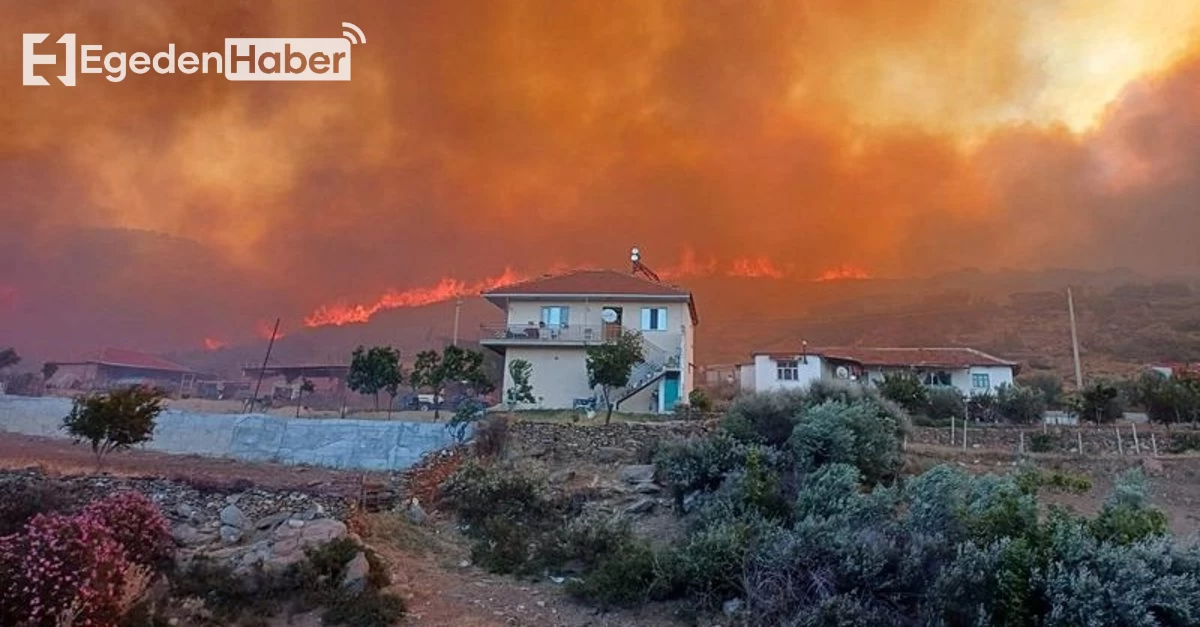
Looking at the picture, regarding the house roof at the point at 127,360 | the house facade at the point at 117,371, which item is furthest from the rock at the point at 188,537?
the house roof at the point at 127,360

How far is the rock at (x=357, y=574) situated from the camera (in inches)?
360

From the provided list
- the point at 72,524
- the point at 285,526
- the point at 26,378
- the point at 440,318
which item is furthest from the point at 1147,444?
the point at 440,318

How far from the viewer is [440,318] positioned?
9675cm

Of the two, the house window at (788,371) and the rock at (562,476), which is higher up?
the house window at (788,371)

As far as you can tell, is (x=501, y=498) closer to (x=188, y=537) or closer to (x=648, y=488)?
(x=648, y=488)

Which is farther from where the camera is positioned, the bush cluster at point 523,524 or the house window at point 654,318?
the house window at point 654,318

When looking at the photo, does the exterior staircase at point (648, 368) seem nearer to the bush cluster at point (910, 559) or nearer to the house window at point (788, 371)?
the house window at point (788, 371)

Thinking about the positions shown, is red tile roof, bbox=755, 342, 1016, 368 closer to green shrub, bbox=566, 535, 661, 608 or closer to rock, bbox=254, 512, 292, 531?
green shrub, bbox=566, 535, 661, 608

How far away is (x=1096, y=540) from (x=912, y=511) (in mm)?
Answer: 1968

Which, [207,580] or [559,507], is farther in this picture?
[559,507]

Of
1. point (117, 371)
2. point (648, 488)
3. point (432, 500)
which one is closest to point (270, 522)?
point (432, 500)

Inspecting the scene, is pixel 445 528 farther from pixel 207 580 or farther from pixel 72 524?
pixel 72 524

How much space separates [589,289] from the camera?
3178cm

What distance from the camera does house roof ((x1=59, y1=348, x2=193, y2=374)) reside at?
4733cm
